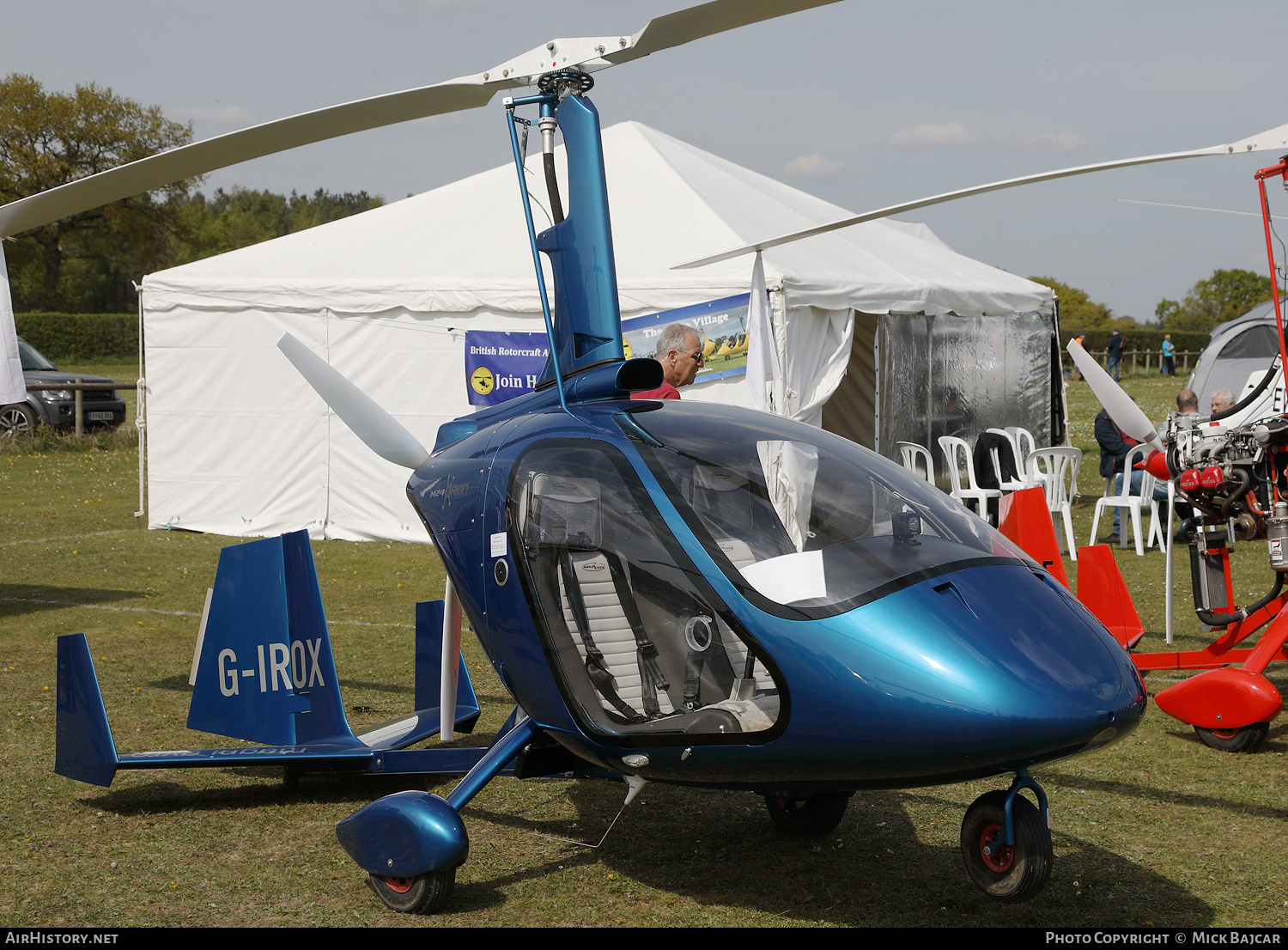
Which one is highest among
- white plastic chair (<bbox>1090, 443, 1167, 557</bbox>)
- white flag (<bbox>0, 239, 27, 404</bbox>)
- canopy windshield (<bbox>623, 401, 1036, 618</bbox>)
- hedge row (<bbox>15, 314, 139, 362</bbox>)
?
hedge row (<bbox>15, 314, 139, 362</bbox>)

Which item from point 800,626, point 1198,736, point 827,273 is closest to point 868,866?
point 800,626

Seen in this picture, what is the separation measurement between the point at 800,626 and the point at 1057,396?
13.8 metres

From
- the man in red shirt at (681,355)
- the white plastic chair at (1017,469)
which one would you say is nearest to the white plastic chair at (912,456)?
the white plastic chair at (1017,469)

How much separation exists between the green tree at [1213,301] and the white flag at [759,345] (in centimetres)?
8494

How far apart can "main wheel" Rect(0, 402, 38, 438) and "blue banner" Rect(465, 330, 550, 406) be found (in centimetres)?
1315

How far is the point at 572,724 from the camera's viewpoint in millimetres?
3301

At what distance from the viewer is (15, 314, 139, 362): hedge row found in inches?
1869

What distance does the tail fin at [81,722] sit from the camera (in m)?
4.17

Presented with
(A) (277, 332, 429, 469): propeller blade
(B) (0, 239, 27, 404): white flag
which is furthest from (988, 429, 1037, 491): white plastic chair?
(B) (0, 239, 27, 404): white flag

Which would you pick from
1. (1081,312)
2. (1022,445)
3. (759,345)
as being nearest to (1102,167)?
(759,345)

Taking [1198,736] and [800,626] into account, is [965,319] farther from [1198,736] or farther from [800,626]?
[800,626]

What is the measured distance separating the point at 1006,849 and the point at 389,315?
33.0 feet

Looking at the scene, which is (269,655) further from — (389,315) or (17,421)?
(17,421)

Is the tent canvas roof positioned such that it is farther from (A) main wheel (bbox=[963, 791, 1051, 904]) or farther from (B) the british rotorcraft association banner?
(A) main wheel (bbox=[963, 791, 1051, 904])
